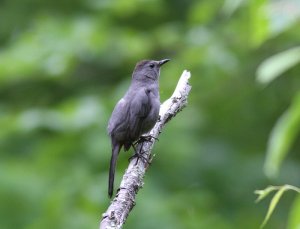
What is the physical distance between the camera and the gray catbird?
5277 mm

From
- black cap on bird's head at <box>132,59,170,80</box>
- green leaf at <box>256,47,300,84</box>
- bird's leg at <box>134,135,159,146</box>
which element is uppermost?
black cap on bird's head at <box>132,59,170,80</box>

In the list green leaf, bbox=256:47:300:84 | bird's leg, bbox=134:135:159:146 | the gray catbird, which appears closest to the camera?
green leaf, bbox=256:47:300:84

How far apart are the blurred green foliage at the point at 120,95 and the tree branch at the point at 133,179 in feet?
4.43

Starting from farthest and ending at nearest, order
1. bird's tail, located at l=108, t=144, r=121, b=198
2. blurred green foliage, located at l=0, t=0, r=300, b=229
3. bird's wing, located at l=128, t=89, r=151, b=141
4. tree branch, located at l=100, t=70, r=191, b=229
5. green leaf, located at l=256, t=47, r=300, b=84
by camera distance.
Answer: blurred green foliage, located at l=0, t=0, r=300, b=229, bird's wing, located at l=128, t=89, r=151, b=141, bird's tail, located at l=108, t=144, r=121, b=198, tree branch, located at l=100, t=70, r=191, b=229, green leaf, located at l=256, t=47, r=300, b=84

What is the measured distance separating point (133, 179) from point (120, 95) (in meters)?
3.00

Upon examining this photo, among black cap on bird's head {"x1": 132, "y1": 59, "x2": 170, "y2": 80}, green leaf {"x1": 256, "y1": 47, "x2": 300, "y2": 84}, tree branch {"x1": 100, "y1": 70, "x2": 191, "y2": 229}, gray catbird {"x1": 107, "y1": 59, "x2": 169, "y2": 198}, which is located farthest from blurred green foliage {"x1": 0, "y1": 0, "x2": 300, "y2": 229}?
green leaf {"x1": 256, "y1": 47, "x2": 300, "y2": 84}

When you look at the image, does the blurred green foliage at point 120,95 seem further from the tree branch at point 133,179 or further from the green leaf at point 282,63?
the green leaf at point 282,63

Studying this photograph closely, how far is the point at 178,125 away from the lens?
7.06m

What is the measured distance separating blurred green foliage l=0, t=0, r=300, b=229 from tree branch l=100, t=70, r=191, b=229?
1350mm

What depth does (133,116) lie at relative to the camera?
5598mm

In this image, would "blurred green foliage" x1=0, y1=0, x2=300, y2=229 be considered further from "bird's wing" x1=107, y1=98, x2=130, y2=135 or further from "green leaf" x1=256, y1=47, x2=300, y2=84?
"green leaf" x1=256, y1=47, x2=300, y2=84

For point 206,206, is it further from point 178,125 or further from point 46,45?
point 46,45

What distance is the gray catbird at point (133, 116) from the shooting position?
528 centimetres

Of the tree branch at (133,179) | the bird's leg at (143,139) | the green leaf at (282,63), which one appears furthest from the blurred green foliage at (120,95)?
the green leaf at (282,63)
